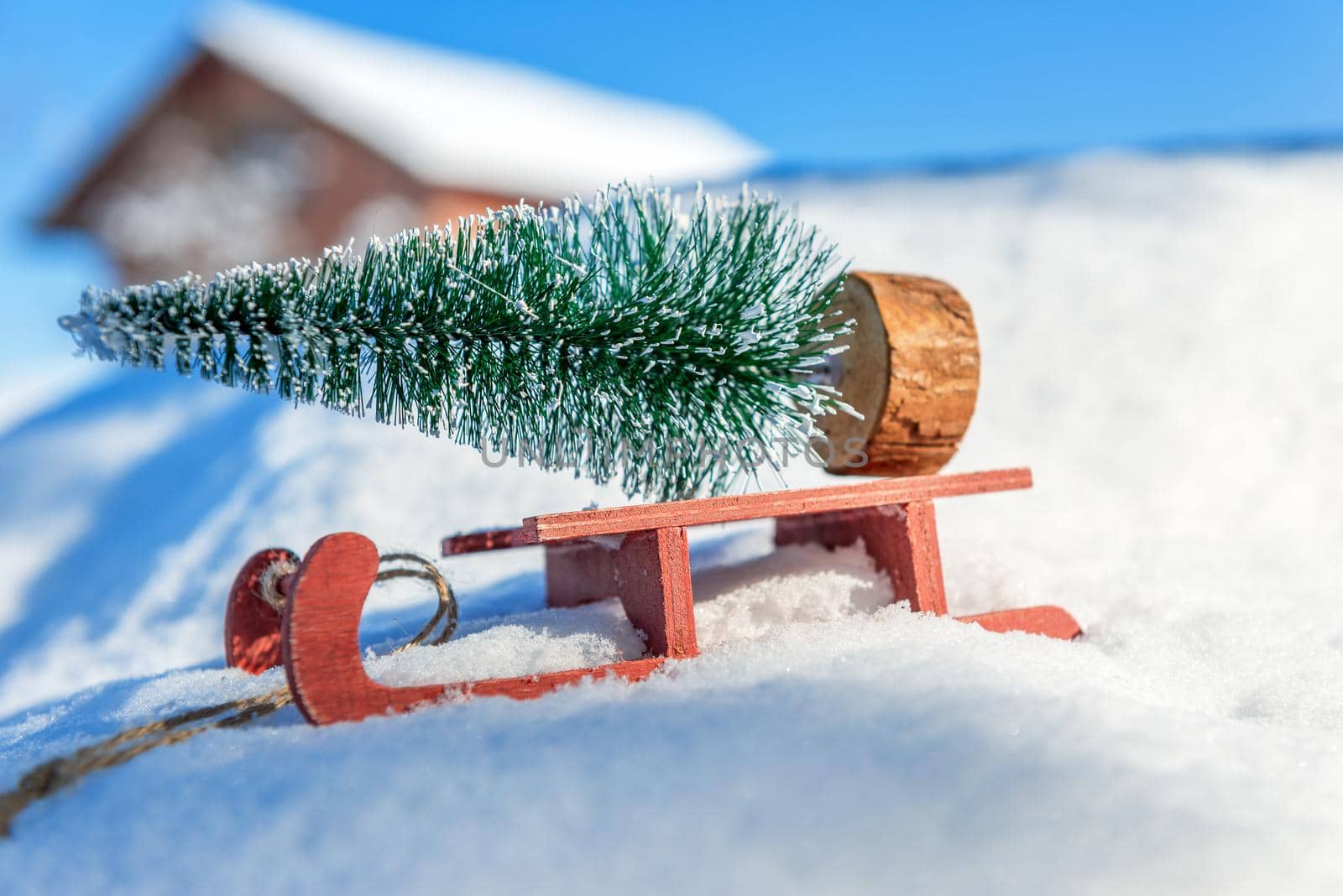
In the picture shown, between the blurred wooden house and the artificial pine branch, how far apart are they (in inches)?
196

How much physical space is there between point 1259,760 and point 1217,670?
433 millimetres

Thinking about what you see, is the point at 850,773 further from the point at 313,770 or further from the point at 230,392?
the point at 230,392

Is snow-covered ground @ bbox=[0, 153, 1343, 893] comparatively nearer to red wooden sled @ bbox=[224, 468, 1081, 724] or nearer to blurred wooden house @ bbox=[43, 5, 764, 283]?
red wooden sled @ bbox=[224, 468, 1081, 724]

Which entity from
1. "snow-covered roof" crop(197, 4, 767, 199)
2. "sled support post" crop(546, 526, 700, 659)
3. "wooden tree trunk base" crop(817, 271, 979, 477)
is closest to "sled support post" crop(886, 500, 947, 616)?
"wooden tree trunk base" crop(817, 271, 979, 477)

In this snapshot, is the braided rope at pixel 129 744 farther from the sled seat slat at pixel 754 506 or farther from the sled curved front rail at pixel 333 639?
the sled seat slat at pixel 754 506

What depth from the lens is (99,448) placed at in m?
2.92

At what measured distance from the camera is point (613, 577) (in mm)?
1290

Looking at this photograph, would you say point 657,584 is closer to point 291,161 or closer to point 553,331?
point 553,331

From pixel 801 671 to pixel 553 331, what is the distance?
1.50ft

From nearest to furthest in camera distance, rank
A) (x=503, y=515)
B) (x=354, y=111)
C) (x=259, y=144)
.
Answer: (x=503, y=515) < (x=354, y=111) < (x=259, y=144)

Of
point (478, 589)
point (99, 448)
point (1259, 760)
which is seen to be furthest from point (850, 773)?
point (99, 448)

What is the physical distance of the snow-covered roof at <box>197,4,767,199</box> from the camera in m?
6.04

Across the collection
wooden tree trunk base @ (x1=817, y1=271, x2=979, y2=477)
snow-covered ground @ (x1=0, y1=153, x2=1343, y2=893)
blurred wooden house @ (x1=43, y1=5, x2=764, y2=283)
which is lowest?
snow-covered ground @ (x1=0, y1=153, x2=1343, y2=893)

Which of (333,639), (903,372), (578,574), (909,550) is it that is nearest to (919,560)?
(909,550)
